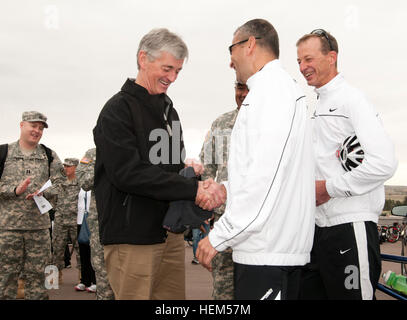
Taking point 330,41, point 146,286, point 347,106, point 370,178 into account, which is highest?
point 330,41

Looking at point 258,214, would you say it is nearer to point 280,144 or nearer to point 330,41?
point 280,144

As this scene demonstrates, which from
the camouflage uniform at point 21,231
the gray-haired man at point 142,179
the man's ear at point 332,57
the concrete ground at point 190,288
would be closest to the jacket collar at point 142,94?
the gray-haired man at point 142,179

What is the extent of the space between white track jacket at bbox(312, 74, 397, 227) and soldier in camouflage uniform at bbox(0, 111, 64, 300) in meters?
3.65

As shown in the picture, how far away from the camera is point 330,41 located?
335cm

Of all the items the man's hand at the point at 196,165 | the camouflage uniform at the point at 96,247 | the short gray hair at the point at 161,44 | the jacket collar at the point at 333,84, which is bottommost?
the camouflage uniform at the point at 96,247

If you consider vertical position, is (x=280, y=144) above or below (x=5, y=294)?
above

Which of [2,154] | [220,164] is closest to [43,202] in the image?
[2,154]

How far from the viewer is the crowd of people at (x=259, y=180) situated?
7.00 feet

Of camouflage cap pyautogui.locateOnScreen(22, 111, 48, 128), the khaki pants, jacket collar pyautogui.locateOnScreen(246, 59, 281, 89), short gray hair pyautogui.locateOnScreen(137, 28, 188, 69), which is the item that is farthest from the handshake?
camouflage cap pyautogui.locateOnScreen(22, 111, 48, 128)

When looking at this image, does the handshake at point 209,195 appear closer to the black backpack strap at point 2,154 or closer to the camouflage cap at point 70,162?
the black backpack strap at point 2,154

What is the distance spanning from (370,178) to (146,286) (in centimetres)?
157

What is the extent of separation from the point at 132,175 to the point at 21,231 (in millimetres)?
3524

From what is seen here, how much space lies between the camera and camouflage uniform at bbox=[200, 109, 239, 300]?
409cm
